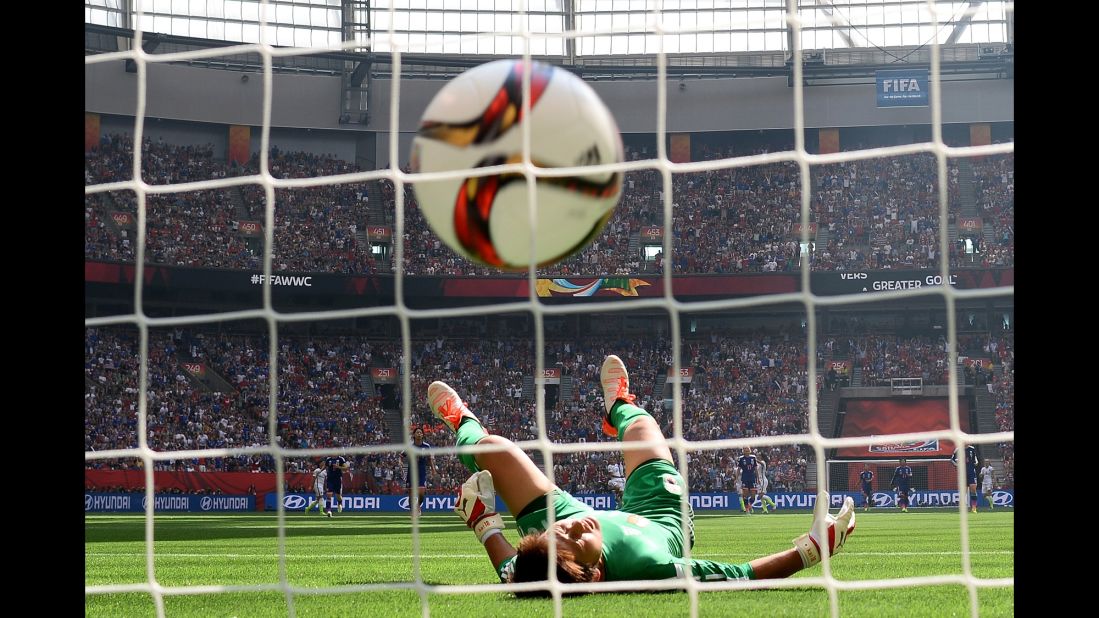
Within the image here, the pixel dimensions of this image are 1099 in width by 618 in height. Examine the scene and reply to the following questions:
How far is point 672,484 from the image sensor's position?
5281 mm

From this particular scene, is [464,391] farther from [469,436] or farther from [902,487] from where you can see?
[469,436]

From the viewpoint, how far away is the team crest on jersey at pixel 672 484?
524cm

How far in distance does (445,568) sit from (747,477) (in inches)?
547

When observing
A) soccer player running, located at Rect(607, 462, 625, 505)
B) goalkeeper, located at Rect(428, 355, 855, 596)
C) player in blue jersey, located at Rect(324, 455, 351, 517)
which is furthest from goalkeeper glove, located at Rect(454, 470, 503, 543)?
soccer player running, located at Rect(607, 462, 625, 505)

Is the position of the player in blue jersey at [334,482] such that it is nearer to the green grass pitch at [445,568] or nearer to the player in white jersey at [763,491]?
the green grass pitch at [445,568]

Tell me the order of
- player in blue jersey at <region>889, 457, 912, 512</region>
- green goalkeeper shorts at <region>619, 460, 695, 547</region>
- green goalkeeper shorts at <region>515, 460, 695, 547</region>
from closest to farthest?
green goalkeeper shorts at <region>515, 460, 695, 547</region> < green goalkeeper shorts at <region>619, 460, 695, 547</region> < player in blue jersey at <region>889, 457, 912, 512</region>

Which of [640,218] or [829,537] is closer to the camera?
[829,537]

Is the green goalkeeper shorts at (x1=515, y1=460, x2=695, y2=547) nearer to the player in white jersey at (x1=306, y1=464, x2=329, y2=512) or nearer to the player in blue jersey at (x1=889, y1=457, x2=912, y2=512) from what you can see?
the player in white jersey at (x1=306, y1=464, x2=329, y2=512)

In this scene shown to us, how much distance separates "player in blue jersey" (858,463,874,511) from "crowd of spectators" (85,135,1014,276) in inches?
206

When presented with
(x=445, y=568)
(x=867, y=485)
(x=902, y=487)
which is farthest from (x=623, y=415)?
(x=867, y=485)

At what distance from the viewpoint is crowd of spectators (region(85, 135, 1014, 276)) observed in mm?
26531

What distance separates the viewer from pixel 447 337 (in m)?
28.0

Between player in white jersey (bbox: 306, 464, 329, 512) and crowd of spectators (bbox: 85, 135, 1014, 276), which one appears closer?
player in white jersey (bbox: 306, 464, 329, 512)
